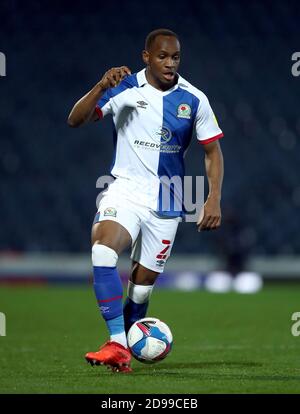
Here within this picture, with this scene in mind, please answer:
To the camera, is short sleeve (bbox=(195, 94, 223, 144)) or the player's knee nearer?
the player's knee

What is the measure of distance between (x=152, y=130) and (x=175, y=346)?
7.19 ft

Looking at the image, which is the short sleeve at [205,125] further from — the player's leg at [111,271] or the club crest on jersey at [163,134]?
the player's leg at [111,271]

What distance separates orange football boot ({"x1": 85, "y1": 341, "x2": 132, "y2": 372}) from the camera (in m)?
5.55

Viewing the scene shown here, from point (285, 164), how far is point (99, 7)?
555 cm

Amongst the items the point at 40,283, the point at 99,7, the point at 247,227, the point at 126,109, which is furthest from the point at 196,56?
Answer: the point at 126,109

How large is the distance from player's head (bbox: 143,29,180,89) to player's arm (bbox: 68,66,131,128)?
38cm

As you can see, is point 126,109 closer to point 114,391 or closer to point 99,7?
point 114,391

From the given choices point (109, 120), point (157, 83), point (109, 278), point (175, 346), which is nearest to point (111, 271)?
point (109, 278)

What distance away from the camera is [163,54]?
6.06m

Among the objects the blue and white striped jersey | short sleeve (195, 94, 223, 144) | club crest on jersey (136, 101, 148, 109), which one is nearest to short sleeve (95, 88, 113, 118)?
the blue and white striped jersey

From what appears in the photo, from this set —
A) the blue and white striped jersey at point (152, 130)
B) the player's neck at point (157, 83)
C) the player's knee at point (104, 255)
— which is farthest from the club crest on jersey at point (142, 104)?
the player's knee at point (104, 255)

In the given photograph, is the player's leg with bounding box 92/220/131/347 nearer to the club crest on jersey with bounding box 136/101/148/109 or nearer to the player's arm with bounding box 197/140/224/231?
the player's arm with bounding box 197/140/224/231

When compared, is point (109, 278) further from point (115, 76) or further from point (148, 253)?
point (115, 76)

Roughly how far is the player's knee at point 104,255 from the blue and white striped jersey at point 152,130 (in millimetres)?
465
